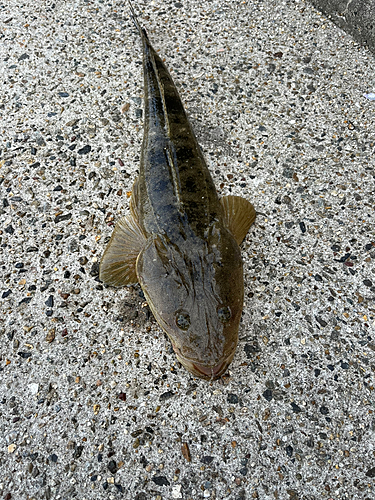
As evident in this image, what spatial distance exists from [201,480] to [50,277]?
1.55 meters

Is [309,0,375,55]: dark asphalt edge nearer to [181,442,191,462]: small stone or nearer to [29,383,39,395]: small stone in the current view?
[181,442,191,462]: small stone

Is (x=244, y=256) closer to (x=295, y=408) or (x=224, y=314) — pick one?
(x=224, y=314)

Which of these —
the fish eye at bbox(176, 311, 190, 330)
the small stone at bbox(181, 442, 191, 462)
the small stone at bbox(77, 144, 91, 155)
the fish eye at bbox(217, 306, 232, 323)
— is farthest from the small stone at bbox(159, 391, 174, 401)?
the small stone at bbox(77, 144, 91, 155)

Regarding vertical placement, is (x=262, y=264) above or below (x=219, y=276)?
below

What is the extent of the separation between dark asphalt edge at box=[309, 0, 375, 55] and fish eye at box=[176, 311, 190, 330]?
123 inches

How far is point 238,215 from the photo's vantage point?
2775 millimetres

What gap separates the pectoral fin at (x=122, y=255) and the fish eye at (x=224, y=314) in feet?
2.38

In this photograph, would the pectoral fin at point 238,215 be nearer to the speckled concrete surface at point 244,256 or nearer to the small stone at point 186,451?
the speckled concrete surface at point 244,256

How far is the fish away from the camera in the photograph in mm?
2070

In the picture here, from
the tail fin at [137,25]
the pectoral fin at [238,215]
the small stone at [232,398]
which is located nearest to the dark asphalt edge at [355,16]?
the tail fin at [137,25]

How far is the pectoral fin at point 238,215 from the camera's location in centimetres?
269

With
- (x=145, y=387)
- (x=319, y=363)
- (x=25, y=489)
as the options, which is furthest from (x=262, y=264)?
(x=25, y=489)

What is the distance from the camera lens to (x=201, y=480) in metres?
2.11

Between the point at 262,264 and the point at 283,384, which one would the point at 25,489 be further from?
the point at 262,264
